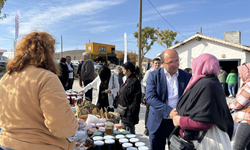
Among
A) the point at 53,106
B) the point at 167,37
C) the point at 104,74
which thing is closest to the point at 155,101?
the point at 53,106

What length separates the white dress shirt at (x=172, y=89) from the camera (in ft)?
8.32

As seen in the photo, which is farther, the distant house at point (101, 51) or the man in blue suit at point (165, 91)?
the distant house at point (101, 51)

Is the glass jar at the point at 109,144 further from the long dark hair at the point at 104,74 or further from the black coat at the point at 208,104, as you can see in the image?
the long dark hair at the point at 104,74

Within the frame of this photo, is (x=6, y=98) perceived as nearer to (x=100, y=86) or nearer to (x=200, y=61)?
(x=200, y=61)

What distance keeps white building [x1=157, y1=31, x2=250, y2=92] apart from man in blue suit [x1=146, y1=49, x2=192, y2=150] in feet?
31.6

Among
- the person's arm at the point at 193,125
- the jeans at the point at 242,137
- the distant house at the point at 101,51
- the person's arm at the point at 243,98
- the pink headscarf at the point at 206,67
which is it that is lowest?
the jeans at the point at 242,137

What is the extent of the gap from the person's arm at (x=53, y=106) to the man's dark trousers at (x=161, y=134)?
1.58 meters

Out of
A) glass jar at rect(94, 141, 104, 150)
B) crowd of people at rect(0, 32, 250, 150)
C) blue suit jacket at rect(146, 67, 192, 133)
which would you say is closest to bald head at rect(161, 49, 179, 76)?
blue suit jacket at rect(146, 67, 192, 133)

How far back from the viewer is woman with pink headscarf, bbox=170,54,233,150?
1602 millimetres

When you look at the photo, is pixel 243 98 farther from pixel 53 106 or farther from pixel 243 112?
pixel 53 106

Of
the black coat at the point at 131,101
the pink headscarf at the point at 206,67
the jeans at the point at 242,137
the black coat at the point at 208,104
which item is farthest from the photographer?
the black coat at the point at 131,101

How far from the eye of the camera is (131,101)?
334 centimetres

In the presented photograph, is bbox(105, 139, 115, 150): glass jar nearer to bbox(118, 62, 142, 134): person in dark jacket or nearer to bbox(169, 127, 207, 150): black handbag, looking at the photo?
bbox(169, 127, 207, 150): black handbag

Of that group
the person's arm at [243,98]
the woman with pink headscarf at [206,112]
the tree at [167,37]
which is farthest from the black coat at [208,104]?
the tree at [167,37]
